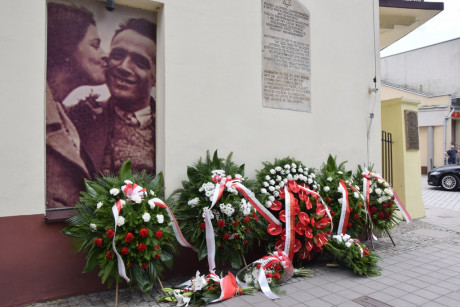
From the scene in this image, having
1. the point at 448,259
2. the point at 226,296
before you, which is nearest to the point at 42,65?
the point at 226,296

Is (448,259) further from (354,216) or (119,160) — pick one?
(119,160)

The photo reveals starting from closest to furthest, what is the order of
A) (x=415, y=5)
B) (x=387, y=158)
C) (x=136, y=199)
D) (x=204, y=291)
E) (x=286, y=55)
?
(x=136, y=199)
(x=204, y=291)
(x=286, y=55)
(x=415, y=5)
(x=387, y=158)

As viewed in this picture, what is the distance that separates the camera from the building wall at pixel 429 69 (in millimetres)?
23314

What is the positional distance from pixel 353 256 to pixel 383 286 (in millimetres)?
503

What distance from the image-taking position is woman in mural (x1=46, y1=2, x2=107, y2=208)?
3.69 meters

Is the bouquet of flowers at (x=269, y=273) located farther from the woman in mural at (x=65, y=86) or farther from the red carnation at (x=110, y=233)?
the woman in mural at (x=65, y=86)

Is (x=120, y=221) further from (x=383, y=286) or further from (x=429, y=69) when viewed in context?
(x=429, y=69)

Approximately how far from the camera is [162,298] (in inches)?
136

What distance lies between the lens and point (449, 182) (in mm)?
13188

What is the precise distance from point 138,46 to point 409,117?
643 centimetres

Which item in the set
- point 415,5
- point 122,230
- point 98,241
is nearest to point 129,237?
point 122,230

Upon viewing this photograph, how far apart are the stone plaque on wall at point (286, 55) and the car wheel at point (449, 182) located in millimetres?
10680

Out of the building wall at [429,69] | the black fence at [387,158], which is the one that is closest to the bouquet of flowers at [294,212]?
the black fence at [387,158]

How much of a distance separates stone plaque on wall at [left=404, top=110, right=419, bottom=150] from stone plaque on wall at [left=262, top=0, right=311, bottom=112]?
11.8 feet
